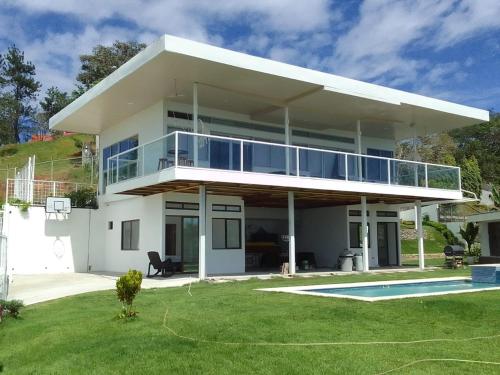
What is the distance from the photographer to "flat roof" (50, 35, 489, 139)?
15.8 metres

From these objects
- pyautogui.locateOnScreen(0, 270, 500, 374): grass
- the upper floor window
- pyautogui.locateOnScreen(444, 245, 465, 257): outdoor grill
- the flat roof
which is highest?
the flat roof

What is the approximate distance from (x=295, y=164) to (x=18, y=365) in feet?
42.1

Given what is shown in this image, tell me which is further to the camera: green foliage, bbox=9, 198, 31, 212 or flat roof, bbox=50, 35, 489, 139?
green foliage, bbox=9, 198, 31, 212

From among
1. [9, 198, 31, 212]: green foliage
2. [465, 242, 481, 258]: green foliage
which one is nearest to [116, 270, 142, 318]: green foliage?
[9, 198, 31, 212]: green foliage

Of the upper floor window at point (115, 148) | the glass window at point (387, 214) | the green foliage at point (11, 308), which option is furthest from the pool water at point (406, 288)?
the upper floor window at point (115, 148)

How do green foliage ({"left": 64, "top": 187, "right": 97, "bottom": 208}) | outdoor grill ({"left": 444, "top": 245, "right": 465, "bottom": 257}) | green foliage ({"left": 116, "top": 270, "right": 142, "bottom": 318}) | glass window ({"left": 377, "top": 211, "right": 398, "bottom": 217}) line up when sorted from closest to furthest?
green foliage ({"left": 116, "top": 270, "right": 142, "bottom": 318})
outdoor grill ({"left": 444, "top": 245, "right": 465, "bottom": 257})
green foliage ({"left": 64, "top": 187, "right": 97, "bottom": 208})
glass window ({"left": 377, "top": 211, "right": 398, "bottom": 217})

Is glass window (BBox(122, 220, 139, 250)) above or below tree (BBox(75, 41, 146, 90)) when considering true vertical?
below

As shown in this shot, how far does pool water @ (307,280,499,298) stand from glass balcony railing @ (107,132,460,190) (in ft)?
16.9

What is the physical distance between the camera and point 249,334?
25.5ft

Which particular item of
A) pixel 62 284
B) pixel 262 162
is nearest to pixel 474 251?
pixel 262 162

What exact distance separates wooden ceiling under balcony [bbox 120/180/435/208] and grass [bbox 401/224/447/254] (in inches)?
464

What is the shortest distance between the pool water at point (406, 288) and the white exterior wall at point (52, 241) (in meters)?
12.2

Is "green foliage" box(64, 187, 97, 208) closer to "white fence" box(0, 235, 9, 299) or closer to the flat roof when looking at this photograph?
the flat roof

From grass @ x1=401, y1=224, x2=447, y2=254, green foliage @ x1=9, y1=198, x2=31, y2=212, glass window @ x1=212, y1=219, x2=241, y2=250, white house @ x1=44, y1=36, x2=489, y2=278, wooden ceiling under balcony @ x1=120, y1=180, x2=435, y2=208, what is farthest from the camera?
grass @ x1=401, y1=224, x2=447, y2=254
